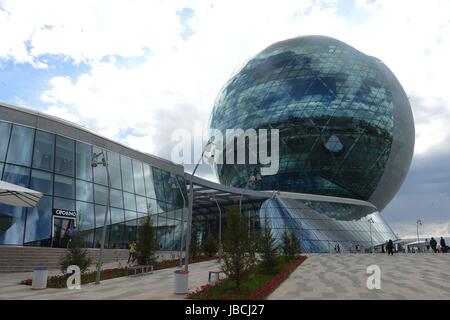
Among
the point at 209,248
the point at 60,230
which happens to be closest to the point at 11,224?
the point at 60,230

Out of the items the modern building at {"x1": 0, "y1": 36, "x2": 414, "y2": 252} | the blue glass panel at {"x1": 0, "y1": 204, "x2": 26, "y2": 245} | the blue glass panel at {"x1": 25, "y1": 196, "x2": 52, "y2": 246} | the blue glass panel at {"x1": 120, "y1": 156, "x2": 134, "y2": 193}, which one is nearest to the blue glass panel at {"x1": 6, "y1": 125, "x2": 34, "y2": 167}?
the blue glass panel at {"x1": 25, "y1": 196, "x2": 52, "y2": 246}

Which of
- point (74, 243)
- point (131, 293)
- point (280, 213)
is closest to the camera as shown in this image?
point (131, 293)

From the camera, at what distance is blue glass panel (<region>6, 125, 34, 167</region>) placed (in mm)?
24734

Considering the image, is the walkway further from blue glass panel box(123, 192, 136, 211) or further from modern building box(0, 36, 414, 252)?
blue glass panel box(123, 192, 136, 211)

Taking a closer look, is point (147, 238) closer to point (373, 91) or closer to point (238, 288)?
point (238, 288)

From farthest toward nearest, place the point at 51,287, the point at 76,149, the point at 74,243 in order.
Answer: the point at 76,149, the point at 74,243, the point at 51,287

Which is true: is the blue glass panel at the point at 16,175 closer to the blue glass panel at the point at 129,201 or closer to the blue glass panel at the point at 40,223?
the blue glass panel at the point at 40,223

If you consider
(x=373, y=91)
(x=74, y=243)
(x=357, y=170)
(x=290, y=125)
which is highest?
(x=373, y=91)

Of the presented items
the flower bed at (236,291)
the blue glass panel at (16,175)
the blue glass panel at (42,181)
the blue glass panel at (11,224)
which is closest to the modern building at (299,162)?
the blue glass panel at (42,181)

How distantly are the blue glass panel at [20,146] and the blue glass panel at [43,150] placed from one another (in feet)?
1.41

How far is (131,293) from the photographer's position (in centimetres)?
1454

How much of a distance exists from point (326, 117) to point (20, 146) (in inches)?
1560

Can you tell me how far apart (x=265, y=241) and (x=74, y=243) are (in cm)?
906

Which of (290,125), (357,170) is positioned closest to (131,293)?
(290,125)
